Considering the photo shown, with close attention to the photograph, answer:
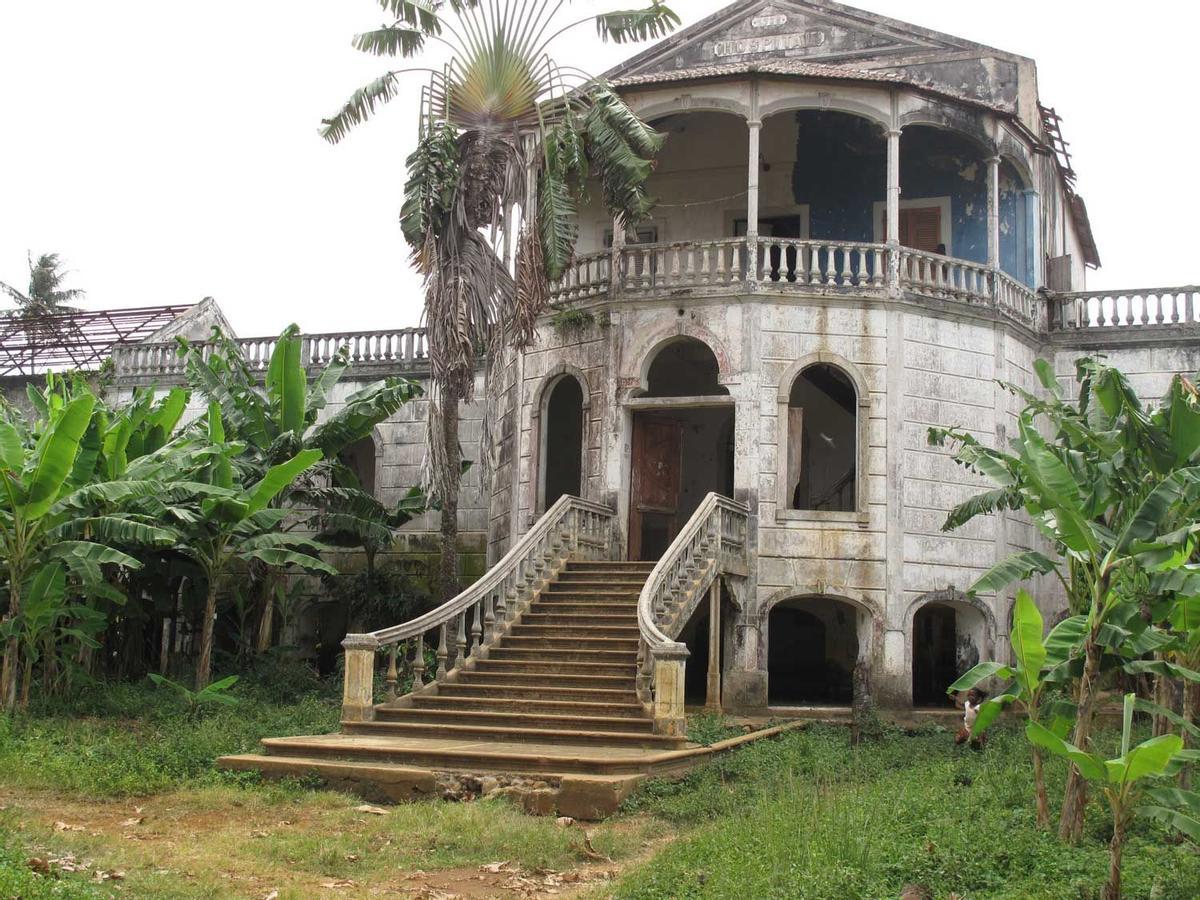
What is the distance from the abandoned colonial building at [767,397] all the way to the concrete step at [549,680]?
4 cm

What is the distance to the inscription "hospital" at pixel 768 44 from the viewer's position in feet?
81.0

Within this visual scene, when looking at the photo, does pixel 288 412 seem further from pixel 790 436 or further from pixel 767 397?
pixel 790 436

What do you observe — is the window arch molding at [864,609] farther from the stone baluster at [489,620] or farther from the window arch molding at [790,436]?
the stone baluster at [489,620]

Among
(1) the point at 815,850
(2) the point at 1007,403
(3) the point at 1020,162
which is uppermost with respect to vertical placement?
(3) the point at 1020,162

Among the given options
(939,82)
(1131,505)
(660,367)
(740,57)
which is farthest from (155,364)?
(1131,505)

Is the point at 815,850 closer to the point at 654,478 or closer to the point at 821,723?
the point at 821,723

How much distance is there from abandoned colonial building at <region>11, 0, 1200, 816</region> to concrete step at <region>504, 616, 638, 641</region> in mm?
54

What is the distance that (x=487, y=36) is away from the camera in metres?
20.5

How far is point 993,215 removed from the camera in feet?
73.1

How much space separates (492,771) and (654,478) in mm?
8805

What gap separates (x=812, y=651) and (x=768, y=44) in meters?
10.7

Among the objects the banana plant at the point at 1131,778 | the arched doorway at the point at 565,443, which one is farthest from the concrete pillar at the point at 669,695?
the arched doorway at the point at 565,443

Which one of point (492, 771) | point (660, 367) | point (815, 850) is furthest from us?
point (660, 367)

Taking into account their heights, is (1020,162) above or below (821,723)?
above
